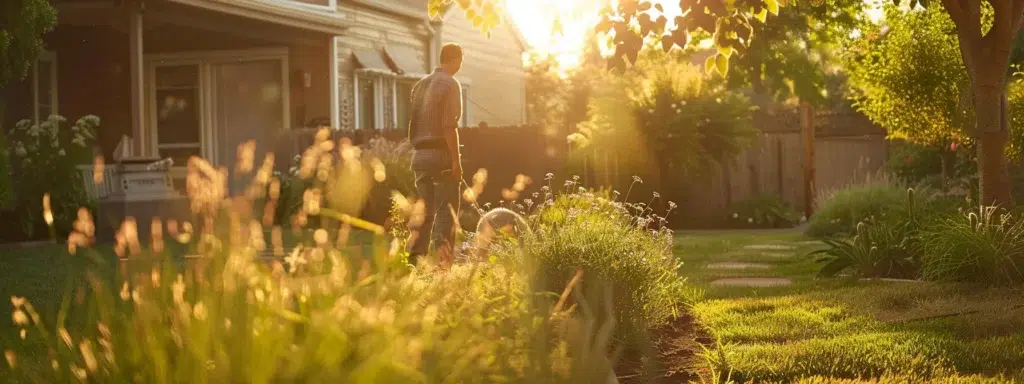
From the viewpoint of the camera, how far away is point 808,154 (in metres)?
20.0

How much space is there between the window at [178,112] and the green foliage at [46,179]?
211 inches

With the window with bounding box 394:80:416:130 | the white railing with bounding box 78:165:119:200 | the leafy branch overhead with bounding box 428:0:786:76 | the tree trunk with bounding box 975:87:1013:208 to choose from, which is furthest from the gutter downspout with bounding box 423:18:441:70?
the leafy branch overhead with bounding box 428:0:786:76

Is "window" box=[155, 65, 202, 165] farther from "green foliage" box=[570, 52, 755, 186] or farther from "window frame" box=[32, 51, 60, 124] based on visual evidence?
"green foliage" box=[570, 52, 755, 186]

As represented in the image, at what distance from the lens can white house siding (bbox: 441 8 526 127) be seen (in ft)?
83.4

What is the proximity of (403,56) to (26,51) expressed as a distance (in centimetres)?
1163

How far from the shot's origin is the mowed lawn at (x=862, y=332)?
5.39 meters

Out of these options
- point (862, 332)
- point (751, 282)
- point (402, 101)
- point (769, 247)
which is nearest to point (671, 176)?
point (769, 247)

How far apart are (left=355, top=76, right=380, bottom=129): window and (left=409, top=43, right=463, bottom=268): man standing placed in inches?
481

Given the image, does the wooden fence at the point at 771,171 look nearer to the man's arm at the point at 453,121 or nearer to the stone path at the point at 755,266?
the stone path at the point at 755,266

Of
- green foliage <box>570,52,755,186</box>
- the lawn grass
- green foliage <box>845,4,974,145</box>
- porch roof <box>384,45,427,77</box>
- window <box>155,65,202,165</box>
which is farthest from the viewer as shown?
porch roof <box>384,45,427,77</box>

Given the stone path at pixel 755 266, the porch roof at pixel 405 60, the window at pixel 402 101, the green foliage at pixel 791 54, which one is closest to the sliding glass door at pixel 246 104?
the porch roof at pixel 405 60

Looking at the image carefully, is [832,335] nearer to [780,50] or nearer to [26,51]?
[26,51]

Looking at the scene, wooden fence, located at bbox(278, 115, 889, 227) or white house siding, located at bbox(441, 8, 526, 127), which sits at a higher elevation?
white house siding, located at bbox(441, 8, 526, 127)

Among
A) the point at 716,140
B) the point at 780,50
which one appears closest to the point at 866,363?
the point at 716,140
